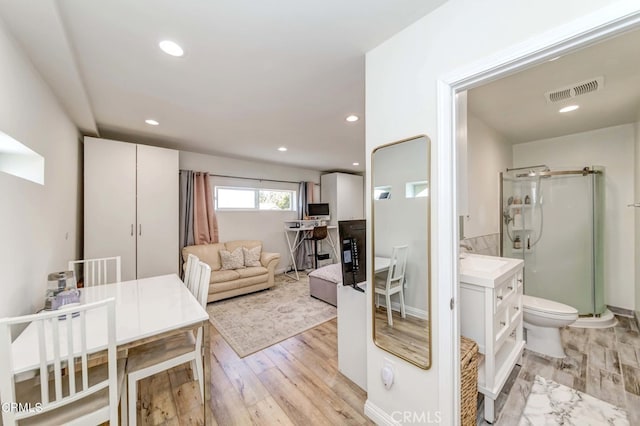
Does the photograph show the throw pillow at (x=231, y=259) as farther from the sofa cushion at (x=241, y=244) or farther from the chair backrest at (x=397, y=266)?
the chair backrest at (x=397, y=266)

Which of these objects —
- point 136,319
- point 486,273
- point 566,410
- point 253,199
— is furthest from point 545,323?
point 253,199

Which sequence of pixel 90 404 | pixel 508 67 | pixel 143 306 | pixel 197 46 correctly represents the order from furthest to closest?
pixel 143 306 < pixel 197 46 < pixel 90 404 < pixel 508 67

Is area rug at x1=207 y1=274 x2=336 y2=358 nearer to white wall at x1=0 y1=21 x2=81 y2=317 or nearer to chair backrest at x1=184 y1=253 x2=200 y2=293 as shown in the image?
chair backrest at x1=184 y1=253 x2=200 y2=293

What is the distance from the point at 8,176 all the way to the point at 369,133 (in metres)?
2.13

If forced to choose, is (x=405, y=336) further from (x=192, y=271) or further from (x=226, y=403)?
(x=192, y=271)

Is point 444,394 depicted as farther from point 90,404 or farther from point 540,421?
point 90,404

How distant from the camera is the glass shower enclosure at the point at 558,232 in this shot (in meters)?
2.99

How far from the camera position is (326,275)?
3.67m

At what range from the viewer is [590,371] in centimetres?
201

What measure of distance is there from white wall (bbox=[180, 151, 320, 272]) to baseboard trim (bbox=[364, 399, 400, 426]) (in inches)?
149

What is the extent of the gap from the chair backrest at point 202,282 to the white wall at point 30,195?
0.99 metres

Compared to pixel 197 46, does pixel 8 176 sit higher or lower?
lower

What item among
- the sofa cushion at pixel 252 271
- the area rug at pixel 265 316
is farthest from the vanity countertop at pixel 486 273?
the sofa cushion at pixel 252 271

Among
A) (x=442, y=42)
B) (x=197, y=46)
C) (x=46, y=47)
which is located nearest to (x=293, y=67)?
(x=197, y=46)
